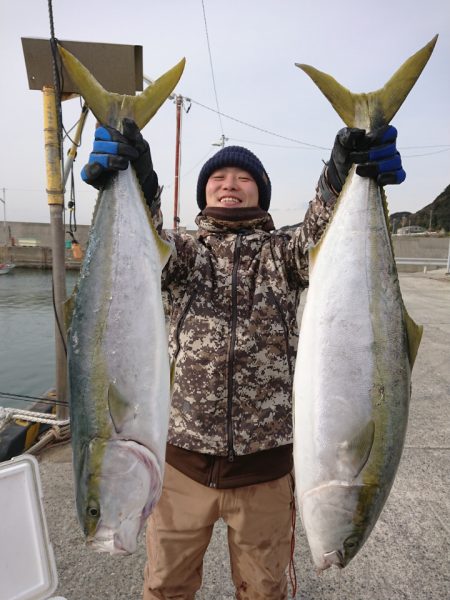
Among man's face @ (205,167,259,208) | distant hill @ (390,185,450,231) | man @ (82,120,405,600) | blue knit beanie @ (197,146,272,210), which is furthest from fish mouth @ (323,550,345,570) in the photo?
distant hill @ (390,185,450,231)

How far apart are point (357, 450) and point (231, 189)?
55.1 inches

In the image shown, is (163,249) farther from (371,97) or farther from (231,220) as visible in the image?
(371,97)

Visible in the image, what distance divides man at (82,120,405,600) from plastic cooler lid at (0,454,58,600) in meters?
0.49

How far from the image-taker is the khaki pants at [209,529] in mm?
2096

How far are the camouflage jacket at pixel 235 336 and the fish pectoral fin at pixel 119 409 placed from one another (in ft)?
1.96

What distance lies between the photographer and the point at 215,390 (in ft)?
6.84

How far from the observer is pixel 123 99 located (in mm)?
1787

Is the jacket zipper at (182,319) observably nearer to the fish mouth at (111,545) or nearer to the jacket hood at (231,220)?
the jacket hood at (231,220)

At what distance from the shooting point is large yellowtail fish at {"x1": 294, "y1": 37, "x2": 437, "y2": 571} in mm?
1551

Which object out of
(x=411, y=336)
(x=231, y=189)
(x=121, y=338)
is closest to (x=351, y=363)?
(x=411, y=336)

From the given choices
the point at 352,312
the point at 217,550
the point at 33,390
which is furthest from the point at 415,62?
the point at 33,390

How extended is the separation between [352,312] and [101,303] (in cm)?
94

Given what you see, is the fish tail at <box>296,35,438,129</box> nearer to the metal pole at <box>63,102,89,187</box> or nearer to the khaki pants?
the khaki pants

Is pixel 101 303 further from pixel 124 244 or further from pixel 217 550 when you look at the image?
pixel 217 550
